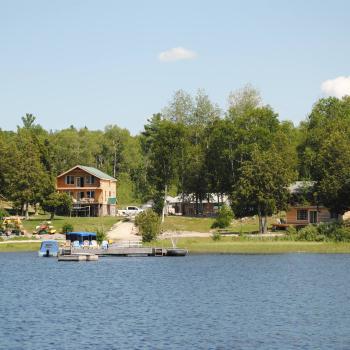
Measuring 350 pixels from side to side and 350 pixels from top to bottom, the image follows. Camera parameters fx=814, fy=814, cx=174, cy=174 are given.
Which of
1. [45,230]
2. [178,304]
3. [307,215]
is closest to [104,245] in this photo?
[45,230]

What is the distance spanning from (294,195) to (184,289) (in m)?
67.0

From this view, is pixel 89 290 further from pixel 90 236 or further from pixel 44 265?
pixel 90 236

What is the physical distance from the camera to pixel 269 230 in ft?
423

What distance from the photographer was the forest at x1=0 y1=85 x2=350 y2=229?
4823 inches

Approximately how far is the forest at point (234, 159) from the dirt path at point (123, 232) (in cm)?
1009

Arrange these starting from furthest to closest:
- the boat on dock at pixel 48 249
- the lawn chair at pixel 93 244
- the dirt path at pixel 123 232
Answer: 1. the dirt path at pixel 123 232
2. the lawn chair at pixel 93 244
3. the boat on dock at pixel 48 249

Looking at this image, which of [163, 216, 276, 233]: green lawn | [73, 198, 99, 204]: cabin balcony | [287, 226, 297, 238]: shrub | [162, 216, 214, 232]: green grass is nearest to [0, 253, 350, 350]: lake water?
[287, 226, 297, 238]: shrub

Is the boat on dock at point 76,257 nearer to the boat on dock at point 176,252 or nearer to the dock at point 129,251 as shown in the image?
Answer: the dock at point 129,251

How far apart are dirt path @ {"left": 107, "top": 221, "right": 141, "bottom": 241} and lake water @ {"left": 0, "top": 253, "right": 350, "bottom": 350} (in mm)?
23731

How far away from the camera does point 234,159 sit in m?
147

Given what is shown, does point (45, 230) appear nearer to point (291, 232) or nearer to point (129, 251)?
point (129, 251)

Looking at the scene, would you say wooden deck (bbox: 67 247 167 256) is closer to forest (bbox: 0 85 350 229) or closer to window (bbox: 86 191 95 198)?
forest (bbox: 0 85 350 229)

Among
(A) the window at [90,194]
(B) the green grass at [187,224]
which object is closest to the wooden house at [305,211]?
(B) the green grass at [187,224]

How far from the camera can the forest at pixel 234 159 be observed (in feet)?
402
